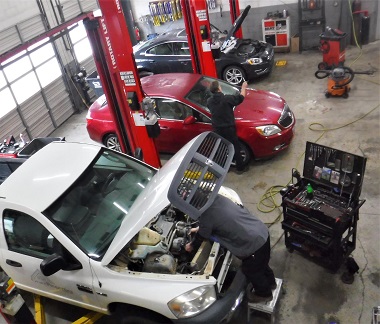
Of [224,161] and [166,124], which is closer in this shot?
[224,161]

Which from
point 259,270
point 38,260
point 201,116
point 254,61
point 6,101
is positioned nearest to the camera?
point 259,270

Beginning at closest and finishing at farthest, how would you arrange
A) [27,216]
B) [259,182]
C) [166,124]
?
[27,216] < [259,182] < [166,124]

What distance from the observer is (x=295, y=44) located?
446 inches

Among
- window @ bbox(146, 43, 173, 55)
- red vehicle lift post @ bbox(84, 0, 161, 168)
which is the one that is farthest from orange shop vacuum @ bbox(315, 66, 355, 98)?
red vehicle lift post @ bbox(84, 0, 161, 168)

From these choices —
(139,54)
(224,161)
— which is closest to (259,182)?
(224,161)

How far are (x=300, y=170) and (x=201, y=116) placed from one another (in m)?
1.87

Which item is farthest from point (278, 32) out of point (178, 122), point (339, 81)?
point (178, 122)

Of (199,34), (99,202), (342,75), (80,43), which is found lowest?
(342,75)

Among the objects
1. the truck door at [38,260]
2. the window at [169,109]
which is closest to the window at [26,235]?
the truck door at [38,260]

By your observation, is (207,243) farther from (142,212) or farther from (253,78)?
(253,78)

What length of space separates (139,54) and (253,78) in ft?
10.3

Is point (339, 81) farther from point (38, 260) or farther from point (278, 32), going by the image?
point (38, 260)

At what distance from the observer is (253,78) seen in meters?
9.73

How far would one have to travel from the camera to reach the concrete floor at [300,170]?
392cm
